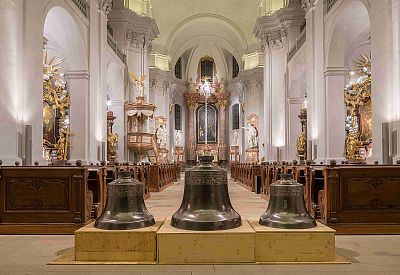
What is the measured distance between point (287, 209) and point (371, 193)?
2472mm

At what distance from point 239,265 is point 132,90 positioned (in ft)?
66.3

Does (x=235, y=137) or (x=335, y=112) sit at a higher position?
(x=335, y=112)

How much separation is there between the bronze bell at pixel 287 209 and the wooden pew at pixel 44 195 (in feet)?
9.95

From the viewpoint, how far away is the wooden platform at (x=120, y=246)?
13.6ft

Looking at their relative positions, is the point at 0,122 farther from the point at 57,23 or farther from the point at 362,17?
the point at 362,17

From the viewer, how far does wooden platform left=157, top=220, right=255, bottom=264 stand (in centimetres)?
403

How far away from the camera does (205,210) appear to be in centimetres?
423

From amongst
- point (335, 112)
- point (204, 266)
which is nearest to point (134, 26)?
point (335, 112)

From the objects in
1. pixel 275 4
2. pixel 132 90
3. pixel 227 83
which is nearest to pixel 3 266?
pixel 132 90

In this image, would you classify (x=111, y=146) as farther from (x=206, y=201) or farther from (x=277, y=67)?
(x=206, y=201)

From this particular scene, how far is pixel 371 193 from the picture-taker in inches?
249

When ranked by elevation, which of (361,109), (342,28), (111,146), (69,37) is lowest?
(111,146)

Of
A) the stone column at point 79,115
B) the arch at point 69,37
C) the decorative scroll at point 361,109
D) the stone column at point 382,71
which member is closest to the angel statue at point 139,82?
the arch at point 69,37

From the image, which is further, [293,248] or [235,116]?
[235,116]
